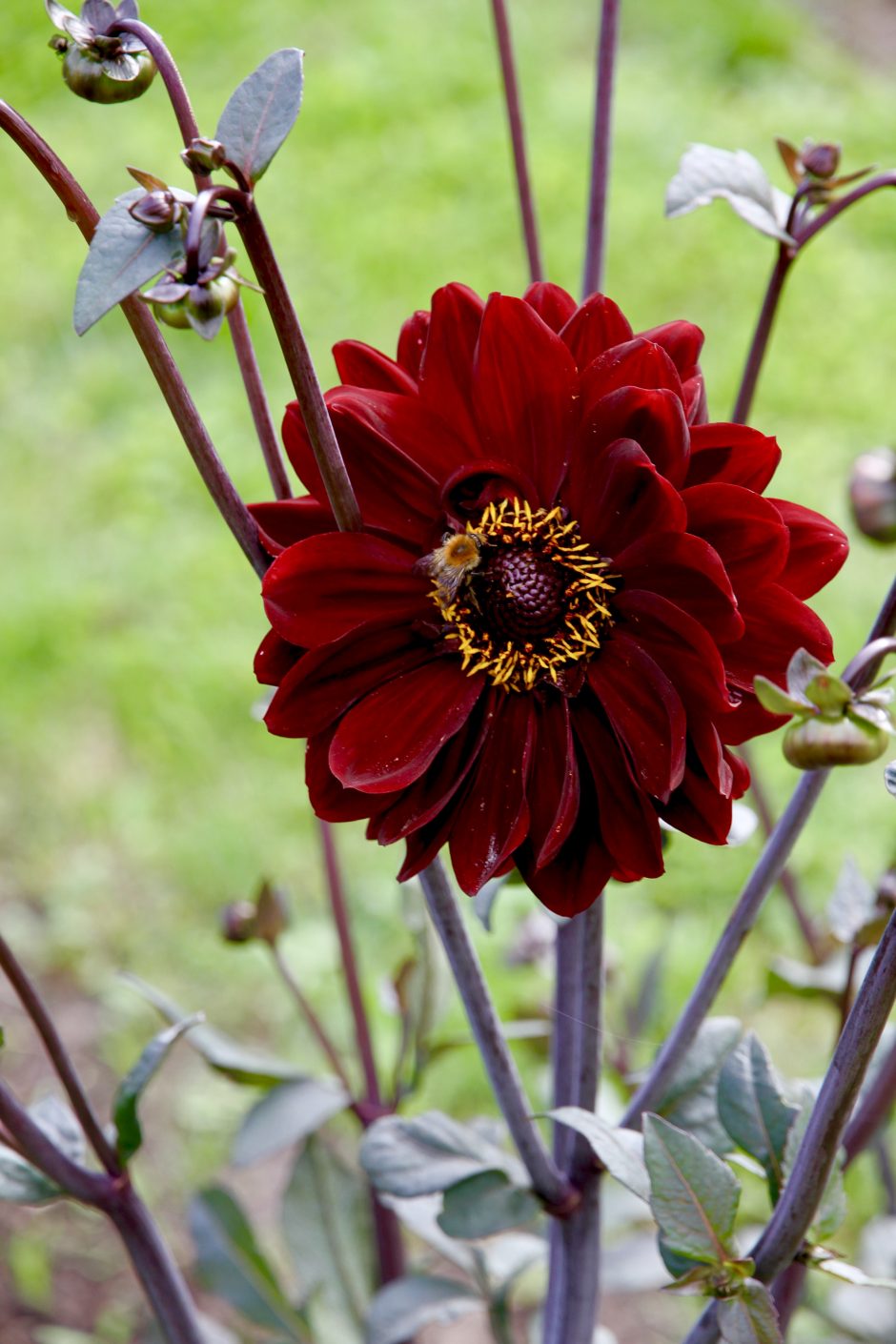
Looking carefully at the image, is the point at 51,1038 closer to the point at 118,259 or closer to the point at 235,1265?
the point at 118,259

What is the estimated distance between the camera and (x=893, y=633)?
46 centimetres

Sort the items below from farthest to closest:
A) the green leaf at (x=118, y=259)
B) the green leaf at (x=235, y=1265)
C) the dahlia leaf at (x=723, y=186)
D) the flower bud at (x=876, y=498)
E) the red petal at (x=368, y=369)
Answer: the green leaf at (x=235, y=1265)
the flower bud at (x=876, y=498)
the dahlia leaf at (x=723, y=186)
the red petal at (x=368, y=369)
the green leaf at (x=118, y=259)

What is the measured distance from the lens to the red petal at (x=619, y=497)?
1.33 feet

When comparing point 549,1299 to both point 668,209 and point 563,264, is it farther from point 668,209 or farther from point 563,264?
point 563,264

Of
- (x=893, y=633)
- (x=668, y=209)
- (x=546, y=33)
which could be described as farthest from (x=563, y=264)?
(x=893, y=633)

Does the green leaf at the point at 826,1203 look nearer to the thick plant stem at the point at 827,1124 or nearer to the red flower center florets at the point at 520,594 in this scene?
the thick plant stem at the point at 827,1124

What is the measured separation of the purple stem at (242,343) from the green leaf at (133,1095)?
0.76ft

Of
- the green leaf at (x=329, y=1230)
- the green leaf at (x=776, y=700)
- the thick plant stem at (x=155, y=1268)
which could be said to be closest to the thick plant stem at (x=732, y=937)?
the green leaf at (x=776, y=700)

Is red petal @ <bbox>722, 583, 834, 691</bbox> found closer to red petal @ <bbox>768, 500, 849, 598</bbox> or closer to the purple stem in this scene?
red petal @ <bbox>768, 500, 849, 598</bbox>

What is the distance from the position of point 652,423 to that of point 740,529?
4cm

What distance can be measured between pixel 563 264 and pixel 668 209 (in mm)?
1483

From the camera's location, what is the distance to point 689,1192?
476 mm

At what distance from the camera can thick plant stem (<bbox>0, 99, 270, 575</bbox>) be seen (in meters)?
0.40

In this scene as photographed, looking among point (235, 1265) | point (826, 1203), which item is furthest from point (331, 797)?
point (235, 1265)
